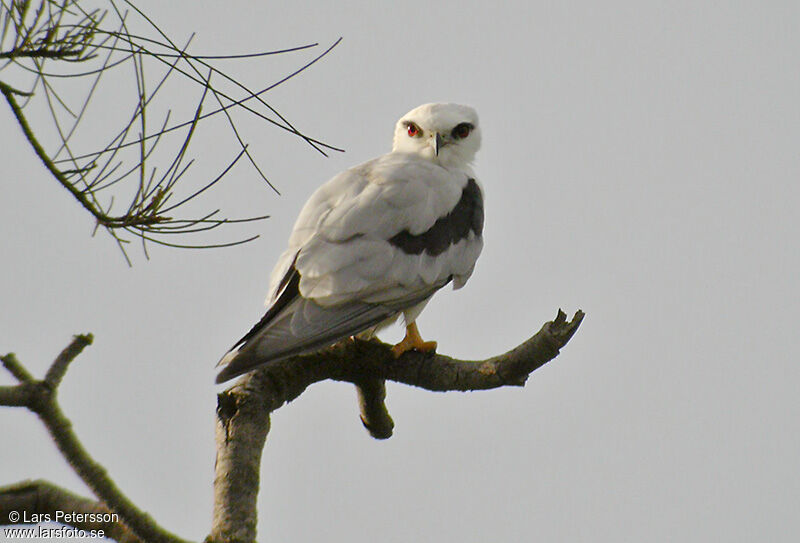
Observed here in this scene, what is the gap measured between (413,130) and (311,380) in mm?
2461

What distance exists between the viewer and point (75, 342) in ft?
9.77

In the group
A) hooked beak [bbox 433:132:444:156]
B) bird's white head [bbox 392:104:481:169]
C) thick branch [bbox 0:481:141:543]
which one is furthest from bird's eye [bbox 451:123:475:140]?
thick branch [bbox 0:481:141:543]

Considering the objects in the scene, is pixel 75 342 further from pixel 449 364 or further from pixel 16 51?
pixel 449 364

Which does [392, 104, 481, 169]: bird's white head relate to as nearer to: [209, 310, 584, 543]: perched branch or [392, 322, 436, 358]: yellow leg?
[392, 322, 436, 358]: yellow leg

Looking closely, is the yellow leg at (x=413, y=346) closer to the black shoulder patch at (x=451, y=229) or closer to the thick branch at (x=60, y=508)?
the black shoulder patch at (x=451, y=229)

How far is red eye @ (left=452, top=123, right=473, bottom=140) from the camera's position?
6.64 m

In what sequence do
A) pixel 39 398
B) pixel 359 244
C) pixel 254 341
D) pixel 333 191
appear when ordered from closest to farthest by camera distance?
pixel 39 398 → pixel 254 341 → pixel 359 244 → pixel 333 191

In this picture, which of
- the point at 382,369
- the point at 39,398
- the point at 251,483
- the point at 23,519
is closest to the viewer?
the point at 39,398

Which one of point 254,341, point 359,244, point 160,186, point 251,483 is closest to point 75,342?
point 160,186

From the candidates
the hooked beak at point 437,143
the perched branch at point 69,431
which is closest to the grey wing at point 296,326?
the perched branch at point 69,431

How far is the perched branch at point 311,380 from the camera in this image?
12.2 feet

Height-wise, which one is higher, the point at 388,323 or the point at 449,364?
the point at 388,323

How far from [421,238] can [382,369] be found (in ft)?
2.74

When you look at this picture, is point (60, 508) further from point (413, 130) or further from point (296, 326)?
point (413, 130)
